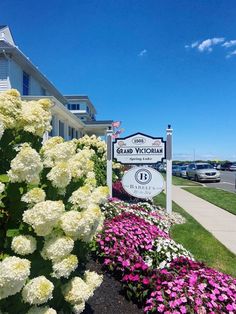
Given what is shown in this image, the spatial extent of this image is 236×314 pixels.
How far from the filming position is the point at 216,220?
10.3 metres

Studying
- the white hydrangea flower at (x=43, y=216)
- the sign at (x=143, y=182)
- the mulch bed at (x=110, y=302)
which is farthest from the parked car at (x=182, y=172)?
the white hydrangea flower at (x=43, y=216)

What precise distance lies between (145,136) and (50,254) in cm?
778

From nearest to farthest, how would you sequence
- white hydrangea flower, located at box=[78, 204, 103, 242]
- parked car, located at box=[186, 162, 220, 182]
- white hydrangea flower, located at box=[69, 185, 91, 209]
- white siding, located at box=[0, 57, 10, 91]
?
white hydrangea flower, located at box=[78, 204, 103, 242] → white hydrangea flower, located at box=[69, 185, 91, 209] → white siding, located at box=[0, 57, 10, 91] → parked car, located at box=[186, 162, 220, 182]

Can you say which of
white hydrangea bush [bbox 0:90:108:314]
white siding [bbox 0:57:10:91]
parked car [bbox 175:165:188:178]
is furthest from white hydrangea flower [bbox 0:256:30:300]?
parked car [bbox 175:165:188:178]

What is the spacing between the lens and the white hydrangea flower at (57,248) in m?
2.05

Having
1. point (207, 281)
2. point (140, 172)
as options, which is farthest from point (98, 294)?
point (140, 172)

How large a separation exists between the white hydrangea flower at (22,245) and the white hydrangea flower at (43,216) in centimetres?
8

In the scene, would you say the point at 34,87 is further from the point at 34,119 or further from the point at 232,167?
the point at 232,167

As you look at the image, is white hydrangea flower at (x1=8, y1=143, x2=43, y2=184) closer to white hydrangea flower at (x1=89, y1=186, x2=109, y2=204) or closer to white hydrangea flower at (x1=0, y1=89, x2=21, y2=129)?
white hydrangea flower at (x1=0, y1=89, x2=21, y2=129)

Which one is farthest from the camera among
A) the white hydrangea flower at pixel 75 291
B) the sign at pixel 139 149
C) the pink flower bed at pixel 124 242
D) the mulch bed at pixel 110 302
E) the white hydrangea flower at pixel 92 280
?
the sign at pixel 139 149

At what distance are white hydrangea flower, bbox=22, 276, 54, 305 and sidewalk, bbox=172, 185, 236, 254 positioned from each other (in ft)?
18.5

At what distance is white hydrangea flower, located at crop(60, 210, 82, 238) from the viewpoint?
2.11m

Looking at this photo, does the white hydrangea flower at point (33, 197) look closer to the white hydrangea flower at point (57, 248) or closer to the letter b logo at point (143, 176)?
the white hydrangea flower at point (57, 248)

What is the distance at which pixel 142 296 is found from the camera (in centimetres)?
383
